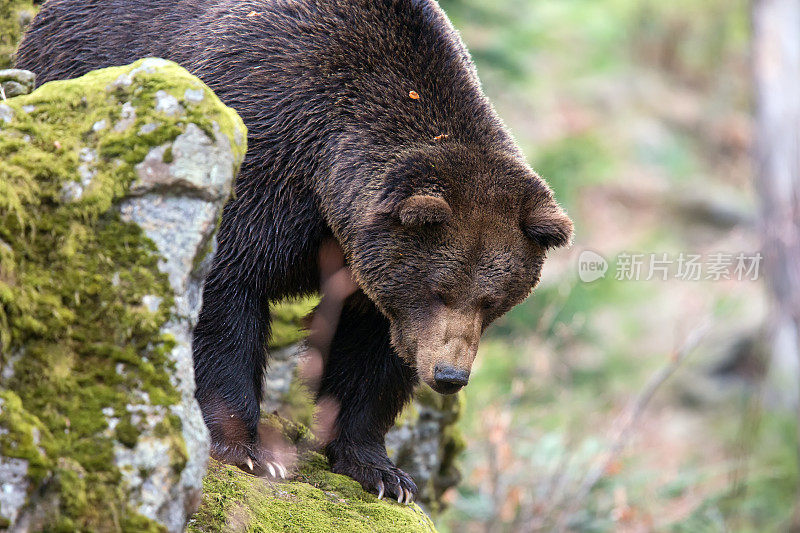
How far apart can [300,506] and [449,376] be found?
838mm

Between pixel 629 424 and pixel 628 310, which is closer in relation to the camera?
pixel 629 424

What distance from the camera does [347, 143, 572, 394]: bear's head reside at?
384 cm

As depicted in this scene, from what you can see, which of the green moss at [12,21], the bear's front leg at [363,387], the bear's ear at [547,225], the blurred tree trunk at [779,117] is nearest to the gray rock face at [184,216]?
the bear's ear at [547,225]

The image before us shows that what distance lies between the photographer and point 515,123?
1939 centimetres

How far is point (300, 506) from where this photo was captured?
3686 millimetres

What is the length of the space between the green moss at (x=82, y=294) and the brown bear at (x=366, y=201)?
4.47ft

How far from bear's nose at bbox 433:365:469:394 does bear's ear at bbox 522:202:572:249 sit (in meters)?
0.73

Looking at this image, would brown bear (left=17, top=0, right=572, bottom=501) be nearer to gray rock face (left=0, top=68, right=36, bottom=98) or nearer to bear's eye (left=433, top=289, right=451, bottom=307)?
bear's eye (left=433, top=289, right=451, bottom=307)

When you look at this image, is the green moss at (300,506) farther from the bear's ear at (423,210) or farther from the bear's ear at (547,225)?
the bear's ear at (547,225)

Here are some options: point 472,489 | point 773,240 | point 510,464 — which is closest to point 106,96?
point 510,464

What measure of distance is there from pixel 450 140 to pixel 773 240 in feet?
26.4

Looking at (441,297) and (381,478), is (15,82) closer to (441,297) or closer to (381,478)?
(441,297)

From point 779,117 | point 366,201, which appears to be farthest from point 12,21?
point 779,117

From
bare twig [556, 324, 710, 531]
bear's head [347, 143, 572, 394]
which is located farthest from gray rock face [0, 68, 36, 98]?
bare twig [556, 324, 710, 531]
